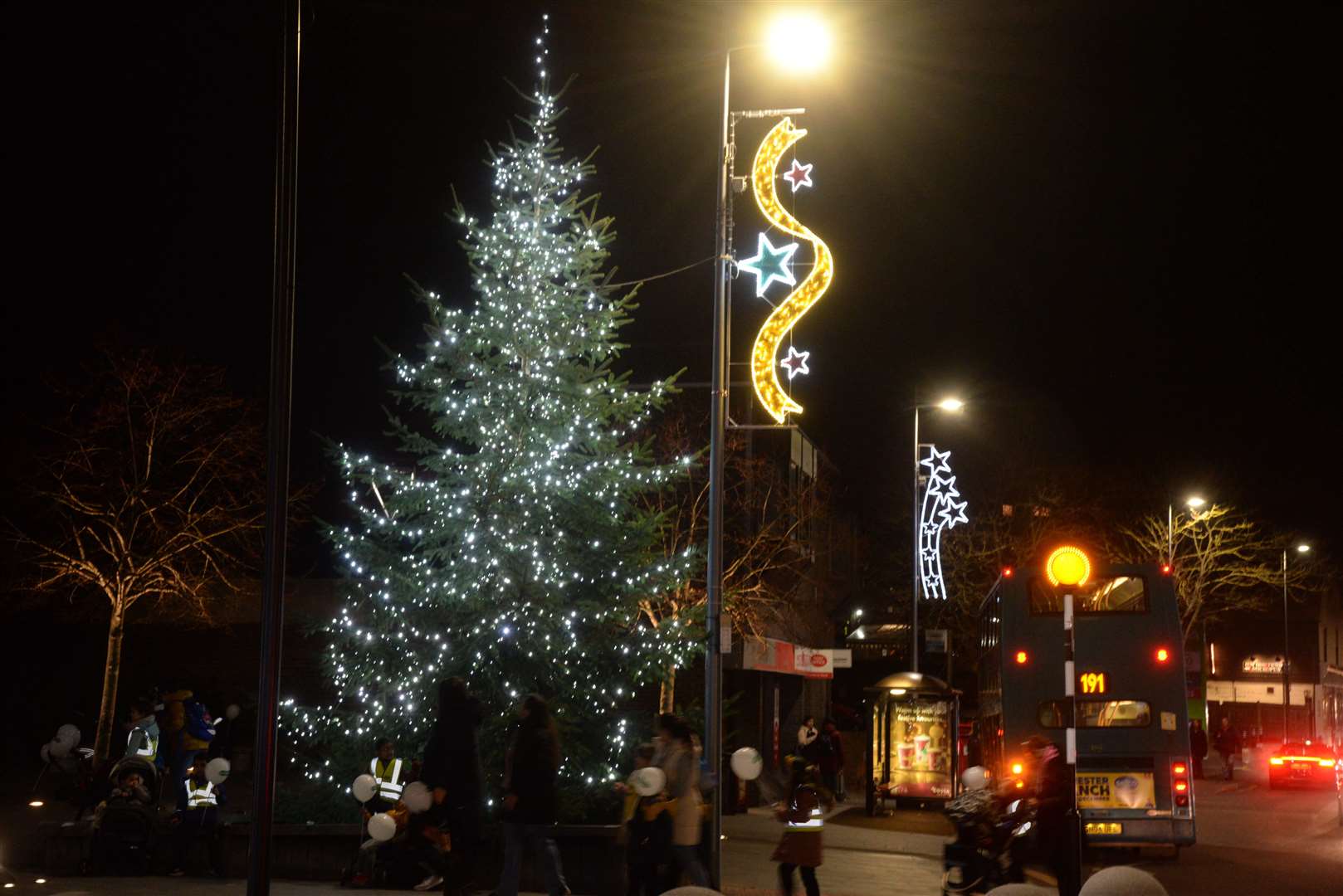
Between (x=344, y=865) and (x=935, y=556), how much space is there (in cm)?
2493

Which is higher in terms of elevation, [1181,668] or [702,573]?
[702,573]

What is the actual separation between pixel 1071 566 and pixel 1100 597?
8.76 m

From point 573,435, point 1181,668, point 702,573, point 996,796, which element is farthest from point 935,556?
point 996,796

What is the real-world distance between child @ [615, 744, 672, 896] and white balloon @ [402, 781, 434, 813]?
164cm

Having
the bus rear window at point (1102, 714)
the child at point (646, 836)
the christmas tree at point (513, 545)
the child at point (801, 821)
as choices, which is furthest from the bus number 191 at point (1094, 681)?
the child at point (646, 836)

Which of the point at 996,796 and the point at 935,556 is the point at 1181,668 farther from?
the point at 935,556

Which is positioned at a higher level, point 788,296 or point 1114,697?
point 788,296

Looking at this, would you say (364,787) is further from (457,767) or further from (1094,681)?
(1094,681)

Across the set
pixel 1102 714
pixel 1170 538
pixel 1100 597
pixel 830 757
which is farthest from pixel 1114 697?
pixel 1170 538

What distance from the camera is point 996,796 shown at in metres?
13.6

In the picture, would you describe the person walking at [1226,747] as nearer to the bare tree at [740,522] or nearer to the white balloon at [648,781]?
the bare tree at [740,522]

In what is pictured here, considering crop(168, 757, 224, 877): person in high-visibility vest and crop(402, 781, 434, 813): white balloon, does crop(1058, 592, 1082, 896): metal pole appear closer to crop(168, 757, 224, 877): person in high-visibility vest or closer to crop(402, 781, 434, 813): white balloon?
crop(402, 781, 434, 813): white balloon

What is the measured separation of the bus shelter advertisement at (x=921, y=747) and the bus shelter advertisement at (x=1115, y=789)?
8.94m

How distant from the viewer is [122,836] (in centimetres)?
1470
